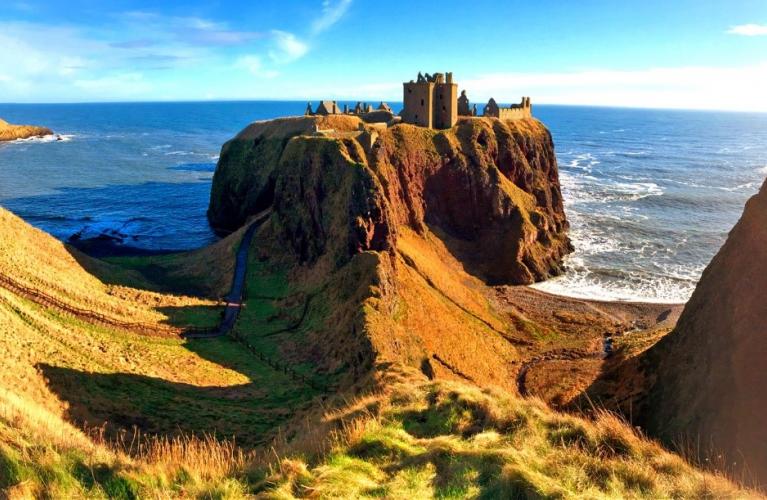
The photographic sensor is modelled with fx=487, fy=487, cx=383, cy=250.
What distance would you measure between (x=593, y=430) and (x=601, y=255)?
6607cm

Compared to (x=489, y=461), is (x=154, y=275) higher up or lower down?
lower down

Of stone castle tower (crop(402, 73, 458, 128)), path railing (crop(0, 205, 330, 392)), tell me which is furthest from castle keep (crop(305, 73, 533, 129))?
path railing (crop(0, 205, 330, 392))

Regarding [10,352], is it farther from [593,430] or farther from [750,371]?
[750,371]

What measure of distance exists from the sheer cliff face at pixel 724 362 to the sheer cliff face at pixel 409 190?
86.3ft

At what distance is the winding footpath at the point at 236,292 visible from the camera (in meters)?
39.7

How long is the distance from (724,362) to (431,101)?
167 feet

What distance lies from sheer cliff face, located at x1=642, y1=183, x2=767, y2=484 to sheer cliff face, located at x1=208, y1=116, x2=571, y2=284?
86.3ft

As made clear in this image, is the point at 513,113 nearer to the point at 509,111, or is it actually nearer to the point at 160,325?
the point at 509,111

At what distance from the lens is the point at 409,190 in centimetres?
6034

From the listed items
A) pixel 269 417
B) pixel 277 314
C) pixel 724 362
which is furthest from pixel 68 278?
pixel 724 362

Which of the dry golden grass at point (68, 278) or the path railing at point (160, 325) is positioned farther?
the dry golden grass at point (68, 278)

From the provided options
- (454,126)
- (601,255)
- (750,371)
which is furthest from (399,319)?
(601,255)

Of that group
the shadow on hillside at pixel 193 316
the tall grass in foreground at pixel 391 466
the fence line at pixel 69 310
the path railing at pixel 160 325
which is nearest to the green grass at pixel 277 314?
the path railing at pixel 160 325

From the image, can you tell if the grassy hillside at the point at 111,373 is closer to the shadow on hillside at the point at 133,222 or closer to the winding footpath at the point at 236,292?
the winding footpath at the point at 236,292
